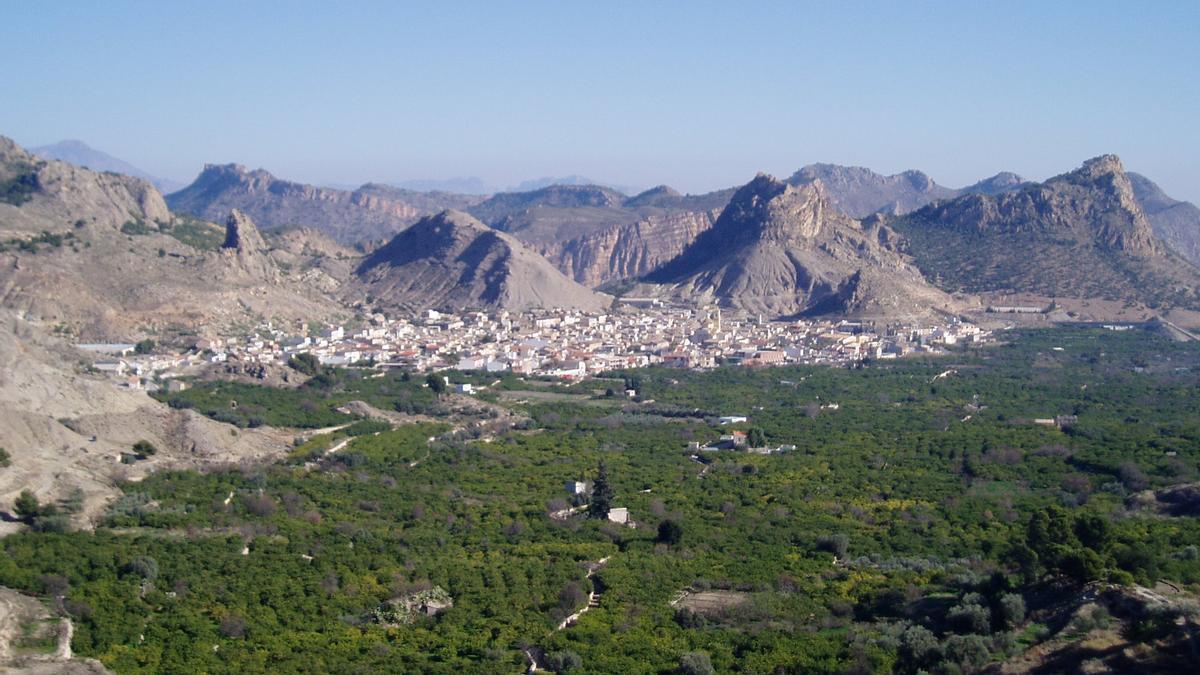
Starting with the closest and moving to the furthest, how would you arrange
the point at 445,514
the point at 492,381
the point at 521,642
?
the point at 521,642
the point at 445,514
the point at 492,381

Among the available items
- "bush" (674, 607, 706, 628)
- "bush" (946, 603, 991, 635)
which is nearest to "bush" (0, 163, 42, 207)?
"bush" (674, 607, 706, 628)

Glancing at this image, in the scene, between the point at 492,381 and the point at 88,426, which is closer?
the point at 88,426

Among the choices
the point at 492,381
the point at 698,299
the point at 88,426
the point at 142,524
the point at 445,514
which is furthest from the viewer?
the point at 698,299

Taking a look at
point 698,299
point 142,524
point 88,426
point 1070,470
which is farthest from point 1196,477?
point 698,299

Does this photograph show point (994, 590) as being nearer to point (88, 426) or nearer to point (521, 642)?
point (521, 642)

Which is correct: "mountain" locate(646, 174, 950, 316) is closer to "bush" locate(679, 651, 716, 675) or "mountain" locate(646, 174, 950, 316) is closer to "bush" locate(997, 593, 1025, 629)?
"bush" locate(997, 593, 1025, 629)

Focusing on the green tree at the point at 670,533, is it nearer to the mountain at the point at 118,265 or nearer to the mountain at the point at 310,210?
the mountain at the point at 118,265

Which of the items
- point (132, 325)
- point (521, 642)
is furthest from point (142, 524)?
point (132, 325)
